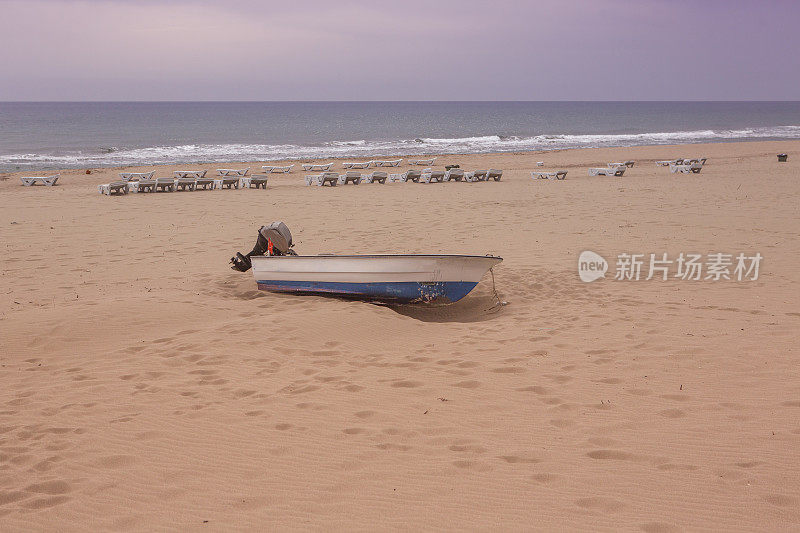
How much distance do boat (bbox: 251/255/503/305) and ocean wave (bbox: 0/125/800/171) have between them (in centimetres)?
3543

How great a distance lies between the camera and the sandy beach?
384 centimetres

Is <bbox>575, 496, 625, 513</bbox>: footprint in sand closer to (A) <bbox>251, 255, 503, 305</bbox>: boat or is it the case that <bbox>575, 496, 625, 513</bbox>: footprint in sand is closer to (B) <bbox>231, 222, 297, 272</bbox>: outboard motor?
(A) <bbox>251, 255, 503, 305</bbox>: boat

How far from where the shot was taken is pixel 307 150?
52594 mm

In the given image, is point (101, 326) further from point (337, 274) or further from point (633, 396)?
point (633, 396)

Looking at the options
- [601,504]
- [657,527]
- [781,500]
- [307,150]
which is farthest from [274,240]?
[307,150]

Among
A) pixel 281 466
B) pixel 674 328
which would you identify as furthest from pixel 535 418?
pixel 674 328

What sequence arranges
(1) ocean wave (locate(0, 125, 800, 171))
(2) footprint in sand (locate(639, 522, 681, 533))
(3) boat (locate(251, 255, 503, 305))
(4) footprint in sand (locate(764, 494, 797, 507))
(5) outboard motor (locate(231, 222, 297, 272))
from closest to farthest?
1. (2) footprint in sand (locate(639, 522, 681, 533))
2. (4) footprint in sand (locate(764, 494, 797, 507))
3. (3) boat (locate(251, 255, 503, 305))
4. (5) outboard motor (locate(231, 222, 297, 272))
5. (1) ocean wave (locate(0, 125, 800, 171))

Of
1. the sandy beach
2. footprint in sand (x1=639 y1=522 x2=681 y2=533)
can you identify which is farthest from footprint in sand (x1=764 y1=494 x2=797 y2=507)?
footprint in sand (x1=639 y1=522 x2=681 y2=533)

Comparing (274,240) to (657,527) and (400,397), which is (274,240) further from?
(657,527)

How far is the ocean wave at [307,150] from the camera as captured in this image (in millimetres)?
42344

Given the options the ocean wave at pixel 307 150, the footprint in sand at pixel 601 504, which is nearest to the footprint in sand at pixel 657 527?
the footprint in sand at pixel 601 504

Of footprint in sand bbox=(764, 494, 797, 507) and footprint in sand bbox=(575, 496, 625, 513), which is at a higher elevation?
footprint in sand bbox=(764, 494, 797, 507)

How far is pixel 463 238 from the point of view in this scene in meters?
13.1

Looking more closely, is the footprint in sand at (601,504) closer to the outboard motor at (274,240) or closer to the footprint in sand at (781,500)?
the footprint in sand at (781,500)
